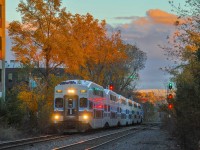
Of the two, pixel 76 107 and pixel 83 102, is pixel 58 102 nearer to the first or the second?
pixel 76 107

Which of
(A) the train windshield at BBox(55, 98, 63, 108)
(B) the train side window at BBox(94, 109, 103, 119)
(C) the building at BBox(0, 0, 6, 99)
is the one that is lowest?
(B) the train side window at BBox(94, 109, 103, 119)

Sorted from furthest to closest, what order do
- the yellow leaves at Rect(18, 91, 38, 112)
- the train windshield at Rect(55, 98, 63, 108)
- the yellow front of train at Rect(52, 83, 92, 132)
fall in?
1. the yellow leaves at Rect(18, 91, 38, 112)
2. the train windshield at Rect(55, 98, 63, 108)
3. the yellow front of train at Rect(52, 83, 92, 132)

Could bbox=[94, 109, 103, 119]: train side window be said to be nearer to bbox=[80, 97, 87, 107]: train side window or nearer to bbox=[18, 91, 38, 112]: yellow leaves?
bbox=[80, 97, 87, 107]: train side window

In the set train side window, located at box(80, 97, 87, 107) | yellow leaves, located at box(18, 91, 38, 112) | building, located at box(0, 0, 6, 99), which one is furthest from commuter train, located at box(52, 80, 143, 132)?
building, located at box(0, 0, 6, 99)

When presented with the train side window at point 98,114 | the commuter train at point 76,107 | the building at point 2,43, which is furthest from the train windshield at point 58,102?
the building at point 2,43

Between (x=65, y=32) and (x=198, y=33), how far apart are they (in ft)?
58.0

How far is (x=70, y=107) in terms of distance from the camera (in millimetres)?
35031

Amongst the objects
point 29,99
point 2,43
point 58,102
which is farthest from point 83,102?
point 2,43

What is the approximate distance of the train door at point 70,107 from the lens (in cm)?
3444

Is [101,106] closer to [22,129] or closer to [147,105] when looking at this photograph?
[22,129]

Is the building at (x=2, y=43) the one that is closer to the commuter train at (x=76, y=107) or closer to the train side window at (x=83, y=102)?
the commuter train at (x=76, y=107)

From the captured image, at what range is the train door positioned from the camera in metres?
34.4

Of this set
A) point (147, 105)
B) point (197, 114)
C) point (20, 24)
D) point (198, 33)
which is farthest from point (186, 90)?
point (147, 105)

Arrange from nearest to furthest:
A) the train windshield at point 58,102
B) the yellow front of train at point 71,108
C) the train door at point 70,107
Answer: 1. the yellow front of train at point 71,108
2. the train door at point 70,107
3. the train windshield at point 58,102
